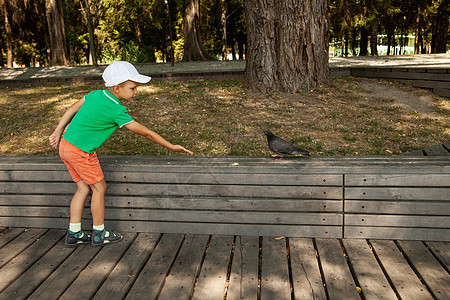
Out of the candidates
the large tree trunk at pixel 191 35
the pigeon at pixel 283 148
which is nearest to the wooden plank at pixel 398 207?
the pigeon at pixel 283 148

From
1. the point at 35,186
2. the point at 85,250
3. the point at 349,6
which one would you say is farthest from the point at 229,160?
the point at 349,6

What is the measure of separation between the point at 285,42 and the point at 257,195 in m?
5.05

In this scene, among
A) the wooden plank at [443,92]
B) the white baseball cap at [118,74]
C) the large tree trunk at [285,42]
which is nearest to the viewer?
the white baseball cap at [118,74]

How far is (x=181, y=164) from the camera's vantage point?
3.54 meters

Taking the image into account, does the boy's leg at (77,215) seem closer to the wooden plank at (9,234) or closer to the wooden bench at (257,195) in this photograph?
the wooden bench at (257,195)

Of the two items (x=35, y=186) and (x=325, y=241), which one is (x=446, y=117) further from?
(x=35, y=186)

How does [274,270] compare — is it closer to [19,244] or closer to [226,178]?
[226,178]

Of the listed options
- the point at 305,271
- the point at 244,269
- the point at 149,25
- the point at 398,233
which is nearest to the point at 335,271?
the point at 305,271

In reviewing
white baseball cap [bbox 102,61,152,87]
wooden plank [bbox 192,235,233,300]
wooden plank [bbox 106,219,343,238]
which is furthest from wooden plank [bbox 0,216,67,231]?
white baseball cap [bbox 102,61,152,87]

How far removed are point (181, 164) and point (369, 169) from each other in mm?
1736

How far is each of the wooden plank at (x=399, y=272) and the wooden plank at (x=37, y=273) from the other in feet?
9.06

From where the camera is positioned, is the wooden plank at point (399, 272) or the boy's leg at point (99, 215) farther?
the boy's leg at point (99, 215)

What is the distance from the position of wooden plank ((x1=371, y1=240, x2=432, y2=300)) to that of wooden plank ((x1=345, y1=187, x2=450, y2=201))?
44 cm

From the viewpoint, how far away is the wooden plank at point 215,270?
2.72m
